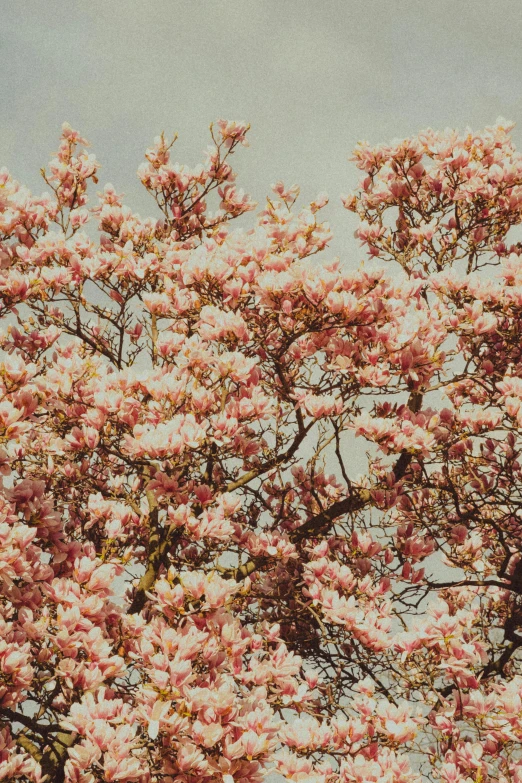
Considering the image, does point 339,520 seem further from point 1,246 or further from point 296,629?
point 1,246

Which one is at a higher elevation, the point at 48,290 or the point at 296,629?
the point at 48,290

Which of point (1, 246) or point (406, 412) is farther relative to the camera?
point (1, 246)

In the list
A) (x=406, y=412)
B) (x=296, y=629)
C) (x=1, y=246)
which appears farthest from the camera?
(x=296, y=629)

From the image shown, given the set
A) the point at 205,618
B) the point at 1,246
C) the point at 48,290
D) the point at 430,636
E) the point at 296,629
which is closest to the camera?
the point at 205,618

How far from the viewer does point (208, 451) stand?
557 centimetres

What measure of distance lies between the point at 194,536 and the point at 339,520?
2211 millimetres

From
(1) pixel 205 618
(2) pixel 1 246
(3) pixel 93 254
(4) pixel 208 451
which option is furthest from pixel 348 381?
(2) pixel 1 246

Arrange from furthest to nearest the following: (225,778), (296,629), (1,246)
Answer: (296,629) < (1,246) < (225,778)

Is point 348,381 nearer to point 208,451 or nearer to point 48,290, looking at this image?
point 208,451

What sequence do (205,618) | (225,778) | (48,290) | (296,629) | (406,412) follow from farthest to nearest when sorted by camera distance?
(296,629), (48,290), (406,412), (205,618), (225,778)

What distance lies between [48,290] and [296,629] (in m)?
4.14

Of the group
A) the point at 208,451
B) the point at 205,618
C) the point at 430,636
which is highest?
the point at 208,451

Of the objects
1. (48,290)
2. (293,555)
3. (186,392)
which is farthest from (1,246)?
(293,555)

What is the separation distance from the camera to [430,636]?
16.3ft
